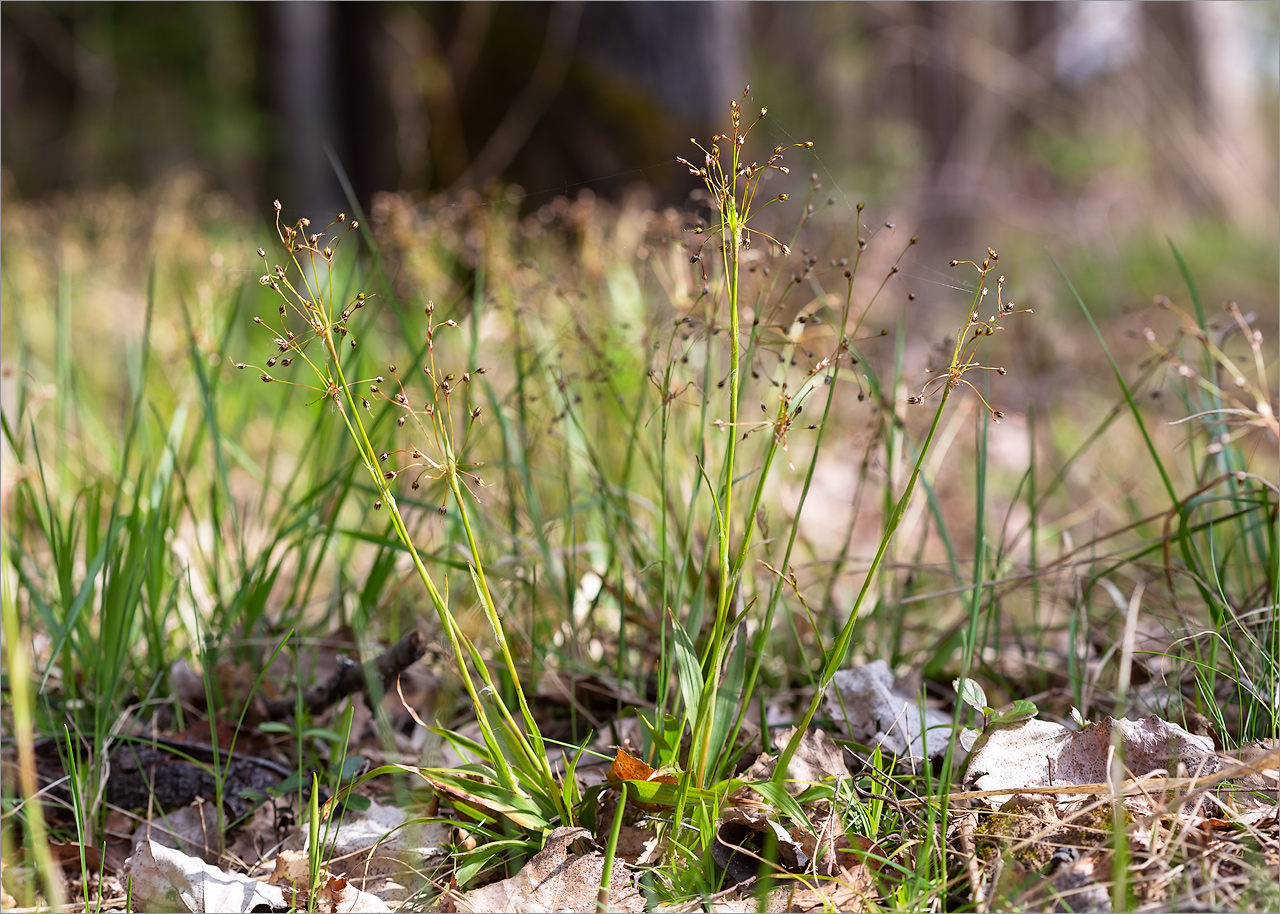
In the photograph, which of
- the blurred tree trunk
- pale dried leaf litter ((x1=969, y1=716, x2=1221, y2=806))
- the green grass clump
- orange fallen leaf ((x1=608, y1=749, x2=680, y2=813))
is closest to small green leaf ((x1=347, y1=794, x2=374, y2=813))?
the green grass clump

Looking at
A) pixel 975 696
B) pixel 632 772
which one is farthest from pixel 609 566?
pixel 975 696

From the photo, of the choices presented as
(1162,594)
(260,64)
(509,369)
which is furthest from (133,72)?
(1162,594)

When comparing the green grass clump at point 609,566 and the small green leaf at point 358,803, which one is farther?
the small green leaf at point 358,803

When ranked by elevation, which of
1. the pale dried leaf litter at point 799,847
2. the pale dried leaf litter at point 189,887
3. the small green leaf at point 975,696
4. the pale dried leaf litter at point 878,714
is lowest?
the pale dried leaf litter at point 189,887

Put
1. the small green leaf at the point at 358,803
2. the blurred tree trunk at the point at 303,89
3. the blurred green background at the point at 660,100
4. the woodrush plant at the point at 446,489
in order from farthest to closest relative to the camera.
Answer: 1. the blurred tree trunk at the point at 303,89
2. the blurred green background at the point at 660,100
3. the small green leaf at the point at 358,803
4. the woodrush plant at the point at 446,489

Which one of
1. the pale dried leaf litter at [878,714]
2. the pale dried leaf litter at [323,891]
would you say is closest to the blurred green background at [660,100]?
the pale dried leaf litter at [878,714]

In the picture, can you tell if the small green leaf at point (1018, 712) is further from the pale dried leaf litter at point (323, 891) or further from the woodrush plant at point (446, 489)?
the pale dried leaf litter at point (323, 891)

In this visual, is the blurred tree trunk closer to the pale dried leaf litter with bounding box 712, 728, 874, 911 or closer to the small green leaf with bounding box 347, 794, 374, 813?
the small green leaf with bounding box 347, 794, 374, 813
